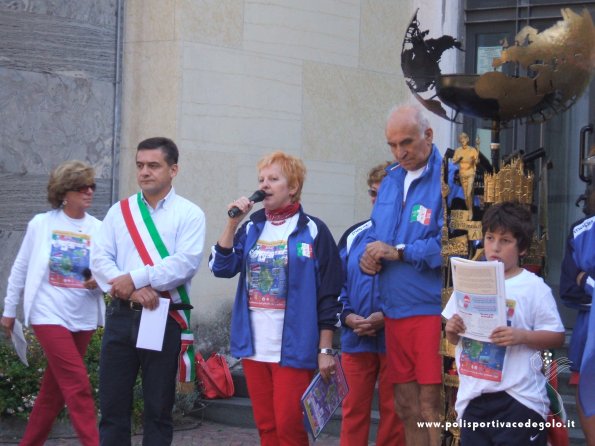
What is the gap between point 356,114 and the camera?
10.3 m

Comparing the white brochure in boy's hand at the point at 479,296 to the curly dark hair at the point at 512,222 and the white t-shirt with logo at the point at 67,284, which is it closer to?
the curly dark hair at the point at 512,222

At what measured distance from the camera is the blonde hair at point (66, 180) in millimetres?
7105

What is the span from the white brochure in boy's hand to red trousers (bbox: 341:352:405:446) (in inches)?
62.0

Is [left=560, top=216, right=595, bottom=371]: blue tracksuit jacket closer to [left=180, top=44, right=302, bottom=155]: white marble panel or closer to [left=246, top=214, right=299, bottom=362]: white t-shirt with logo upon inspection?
[left=246, top=214, right=299, bottom=362]: white t-shirt with logo

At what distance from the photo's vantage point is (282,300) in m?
5.80

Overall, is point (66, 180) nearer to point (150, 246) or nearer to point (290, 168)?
point (150, 246)

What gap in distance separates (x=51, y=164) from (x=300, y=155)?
2250 millimetres

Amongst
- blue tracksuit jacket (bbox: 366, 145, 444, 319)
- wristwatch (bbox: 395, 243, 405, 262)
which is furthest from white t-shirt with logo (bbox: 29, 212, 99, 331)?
wristwatch (bbox: 395, 243, 405, 262)

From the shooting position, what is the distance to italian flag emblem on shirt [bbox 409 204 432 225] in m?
5.88

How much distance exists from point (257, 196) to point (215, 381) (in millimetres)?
3596

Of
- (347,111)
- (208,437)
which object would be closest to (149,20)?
(347,111)

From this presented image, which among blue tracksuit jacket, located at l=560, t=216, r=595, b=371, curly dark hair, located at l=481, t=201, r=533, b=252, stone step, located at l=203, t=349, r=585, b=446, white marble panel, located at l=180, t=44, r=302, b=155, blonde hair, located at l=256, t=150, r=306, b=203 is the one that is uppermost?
white marble panel, located at l=180, t=44, r=302, b=155

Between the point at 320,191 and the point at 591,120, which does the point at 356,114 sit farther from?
the point at 591,120

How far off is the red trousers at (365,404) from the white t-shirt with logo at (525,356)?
152 cm
